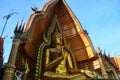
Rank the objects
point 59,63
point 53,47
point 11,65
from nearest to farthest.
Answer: point 11,65
point 59,63
point 53,47

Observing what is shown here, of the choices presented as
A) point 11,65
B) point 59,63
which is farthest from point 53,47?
point 11,65

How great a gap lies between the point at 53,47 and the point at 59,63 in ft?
3.90

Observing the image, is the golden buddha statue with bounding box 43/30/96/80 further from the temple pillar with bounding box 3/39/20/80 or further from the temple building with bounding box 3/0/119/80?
the temple pillar with bounding box 3/39/20/80

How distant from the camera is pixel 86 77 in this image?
24.3 feet

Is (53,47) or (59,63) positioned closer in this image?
(59,63)

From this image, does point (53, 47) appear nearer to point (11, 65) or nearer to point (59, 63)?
point (59, 63)

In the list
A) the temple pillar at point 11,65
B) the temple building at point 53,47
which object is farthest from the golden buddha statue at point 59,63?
the temple pillar at point 11,65

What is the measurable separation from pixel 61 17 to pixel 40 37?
72.1 inches

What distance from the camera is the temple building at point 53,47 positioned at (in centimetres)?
701

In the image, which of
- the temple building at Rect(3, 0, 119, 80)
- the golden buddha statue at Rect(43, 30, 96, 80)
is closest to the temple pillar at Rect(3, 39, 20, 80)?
the temple building at Rect(3, 0, 119, 80)

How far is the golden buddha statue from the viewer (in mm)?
7098

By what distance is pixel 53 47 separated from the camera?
29.4 feet

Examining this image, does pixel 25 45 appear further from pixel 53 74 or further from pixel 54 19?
pixel 54 19

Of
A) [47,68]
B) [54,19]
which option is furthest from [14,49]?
[54,19]
